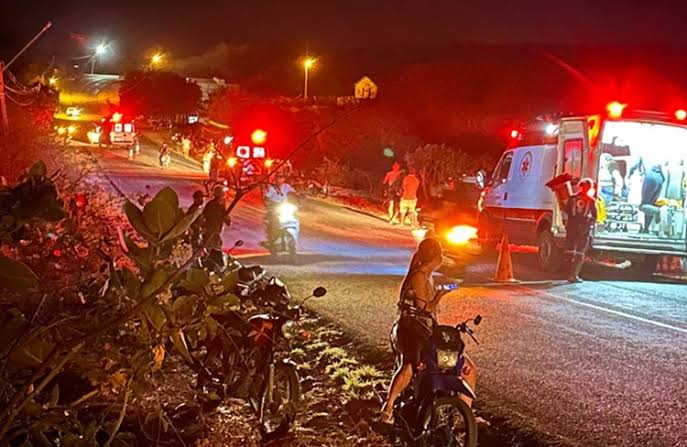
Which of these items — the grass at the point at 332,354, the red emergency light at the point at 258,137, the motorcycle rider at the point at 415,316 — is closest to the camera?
the motorcycle rider at the point at 415,316

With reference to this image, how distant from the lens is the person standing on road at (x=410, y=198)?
2025 centimetres

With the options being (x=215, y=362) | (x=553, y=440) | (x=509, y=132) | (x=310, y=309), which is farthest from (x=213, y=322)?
(x=509, y=132)

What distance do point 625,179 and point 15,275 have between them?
551 inches

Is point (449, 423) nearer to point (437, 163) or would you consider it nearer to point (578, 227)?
point (578, 227)

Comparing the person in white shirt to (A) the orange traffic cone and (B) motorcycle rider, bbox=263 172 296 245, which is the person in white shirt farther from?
(A) the orange traffic cone

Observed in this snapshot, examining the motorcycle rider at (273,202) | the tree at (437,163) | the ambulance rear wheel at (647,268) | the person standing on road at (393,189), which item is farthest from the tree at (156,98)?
the ambulance rear wheel at (647,268)

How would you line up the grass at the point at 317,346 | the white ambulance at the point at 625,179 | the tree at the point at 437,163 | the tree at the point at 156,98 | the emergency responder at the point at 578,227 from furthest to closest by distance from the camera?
the tree at the point at 156,98, the tree at the point at 437,163, the white ambulance at the point at 625,179, the emergency responder at the point at 578,227, the grass at the point at 317,346

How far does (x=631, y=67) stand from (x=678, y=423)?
66.9 m

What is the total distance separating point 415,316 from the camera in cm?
559

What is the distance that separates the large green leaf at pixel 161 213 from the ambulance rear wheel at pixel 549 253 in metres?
13.4

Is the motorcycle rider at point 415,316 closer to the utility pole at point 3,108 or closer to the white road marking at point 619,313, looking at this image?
the white road marking at point 619,313

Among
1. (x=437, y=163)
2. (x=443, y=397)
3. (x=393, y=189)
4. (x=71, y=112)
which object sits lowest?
(x=443, y=397)

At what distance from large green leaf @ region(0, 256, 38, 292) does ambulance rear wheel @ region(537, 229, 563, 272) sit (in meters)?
13.5

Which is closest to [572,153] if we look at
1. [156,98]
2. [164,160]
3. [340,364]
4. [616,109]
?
[616,109]
